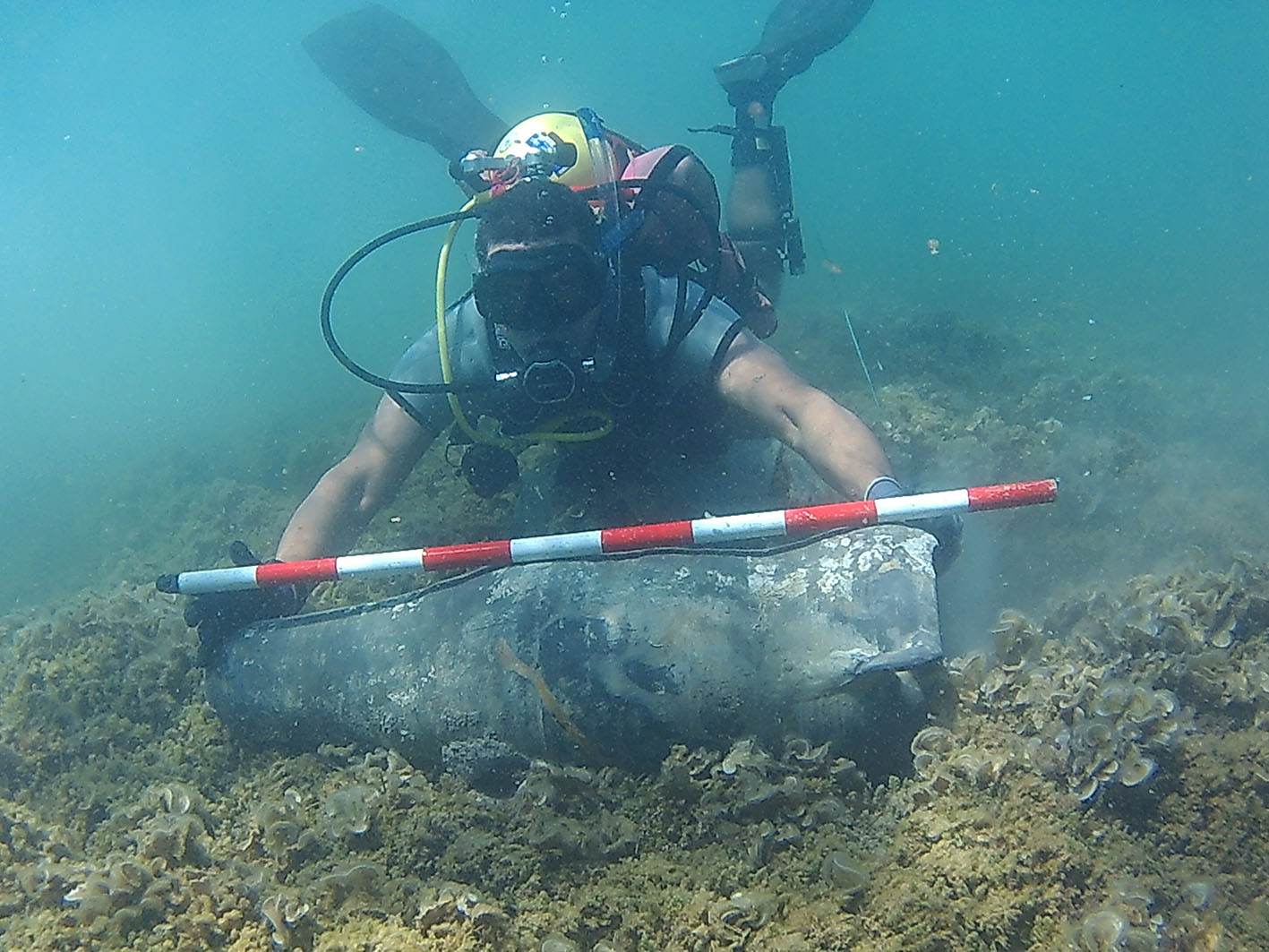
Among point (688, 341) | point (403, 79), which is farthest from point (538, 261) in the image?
point (403, 79)

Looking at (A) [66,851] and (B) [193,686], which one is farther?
(B) [193,686]

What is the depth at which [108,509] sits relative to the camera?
42.7 feet

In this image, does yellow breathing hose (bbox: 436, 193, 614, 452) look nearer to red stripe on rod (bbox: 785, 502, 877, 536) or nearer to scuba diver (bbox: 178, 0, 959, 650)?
scuba diver (bbox: 178, 0, 959, 650)

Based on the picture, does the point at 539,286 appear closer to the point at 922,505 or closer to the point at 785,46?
the point at 922,505

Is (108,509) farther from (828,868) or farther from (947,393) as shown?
(828,868)

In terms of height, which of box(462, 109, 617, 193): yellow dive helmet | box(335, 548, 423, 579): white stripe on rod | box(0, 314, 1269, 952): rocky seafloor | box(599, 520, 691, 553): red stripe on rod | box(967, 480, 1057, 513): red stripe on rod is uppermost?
box(462, 109, 617, 193): yellow dive helmet

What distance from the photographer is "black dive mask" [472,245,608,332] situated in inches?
148

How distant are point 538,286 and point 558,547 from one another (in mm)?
1355

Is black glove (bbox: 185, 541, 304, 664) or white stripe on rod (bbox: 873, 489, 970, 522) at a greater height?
white stripe on rod (bbox: 873, 489, 970, 522)

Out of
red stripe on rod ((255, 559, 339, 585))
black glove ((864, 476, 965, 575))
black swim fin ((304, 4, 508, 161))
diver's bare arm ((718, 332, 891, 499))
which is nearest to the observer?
black glove ((864, 476, 965, 575))

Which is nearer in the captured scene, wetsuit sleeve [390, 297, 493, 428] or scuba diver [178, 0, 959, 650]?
scuba diver [178, 0, 959, 650]

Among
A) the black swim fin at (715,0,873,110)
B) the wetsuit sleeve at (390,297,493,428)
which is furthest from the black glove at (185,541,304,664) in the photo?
the black swim fin at (715,0,873,110)

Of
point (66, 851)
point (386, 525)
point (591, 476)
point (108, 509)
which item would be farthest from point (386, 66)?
point (66, 851)

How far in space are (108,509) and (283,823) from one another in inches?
500
